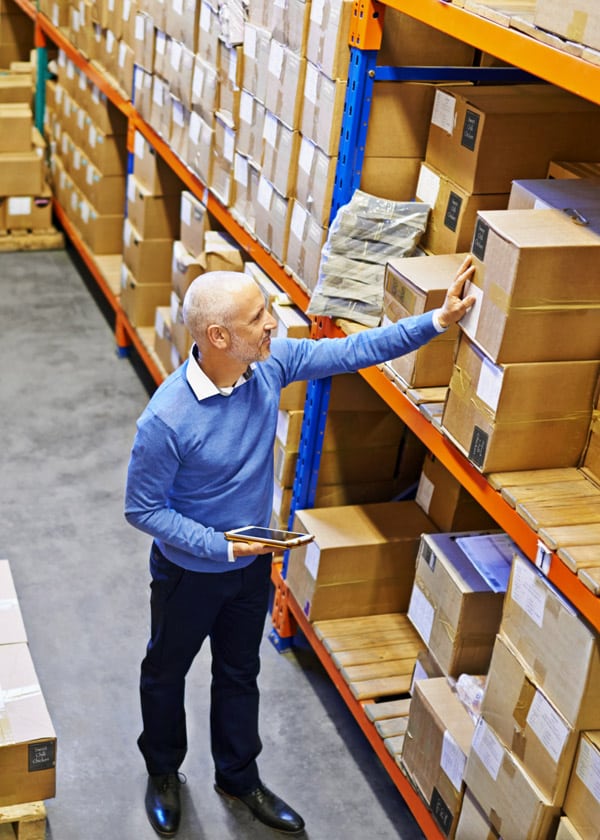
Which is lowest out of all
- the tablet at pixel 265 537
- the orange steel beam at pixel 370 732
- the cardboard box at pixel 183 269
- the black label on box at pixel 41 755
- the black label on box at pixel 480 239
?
the orange steel beam at pixel 370 732

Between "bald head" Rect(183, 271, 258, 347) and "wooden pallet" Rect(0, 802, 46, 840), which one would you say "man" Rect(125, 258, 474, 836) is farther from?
"wooden pallet" Rect(0, 802, 46, 840)

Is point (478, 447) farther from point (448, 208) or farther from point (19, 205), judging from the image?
point (19, 205)

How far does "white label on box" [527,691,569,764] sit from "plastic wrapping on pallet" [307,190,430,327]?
64.8 inches

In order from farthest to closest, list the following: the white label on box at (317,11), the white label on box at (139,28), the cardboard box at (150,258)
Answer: the cardboard box at (150,258)
the white label on box at (139,28)
the white label on box at (317,11)

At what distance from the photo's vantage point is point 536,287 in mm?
3000

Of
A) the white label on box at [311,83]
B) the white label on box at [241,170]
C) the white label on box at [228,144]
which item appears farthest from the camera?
the white label on box at [228,144]

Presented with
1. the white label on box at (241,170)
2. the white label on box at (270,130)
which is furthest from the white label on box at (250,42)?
the white label on box at (241,170)

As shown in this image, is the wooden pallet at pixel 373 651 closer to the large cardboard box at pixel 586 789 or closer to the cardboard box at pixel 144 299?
the large cardboard box at pixel 586 789

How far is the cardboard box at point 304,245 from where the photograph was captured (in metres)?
4.38

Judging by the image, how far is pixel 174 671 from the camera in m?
3.85

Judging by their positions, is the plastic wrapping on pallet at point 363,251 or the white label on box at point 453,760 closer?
the white label on box at point 453,760

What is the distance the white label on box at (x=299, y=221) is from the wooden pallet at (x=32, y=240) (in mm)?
5283

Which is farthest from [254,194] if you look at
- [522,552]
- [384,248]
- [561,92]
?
[522,552]

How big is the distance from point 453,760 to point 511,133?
6.90 ft
